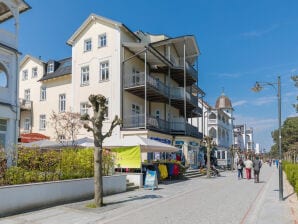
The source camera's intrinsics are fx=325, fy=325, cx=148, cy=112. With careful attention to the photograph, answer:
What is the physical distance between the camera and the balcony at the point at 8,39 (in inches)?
680

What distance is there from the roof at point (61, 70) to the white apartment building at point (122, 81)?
0.51ft

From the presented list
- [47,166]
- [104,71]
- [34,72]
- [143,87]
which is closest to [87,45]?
[104,71]

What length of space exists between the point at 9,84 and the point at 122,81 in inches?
419

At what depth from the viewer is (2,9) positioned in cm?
1989

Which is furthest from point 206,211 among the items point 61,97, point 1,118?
point 61,97

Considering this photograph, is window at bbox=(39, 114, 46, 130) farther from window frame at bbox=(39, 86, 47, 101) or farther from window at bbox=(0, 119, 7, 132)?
window at bbox=(0, 119, 7, 132)

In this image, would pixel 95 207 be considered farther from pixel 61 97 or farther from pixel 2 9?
pixel 61 97

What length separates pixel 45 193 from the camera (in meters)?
11.1

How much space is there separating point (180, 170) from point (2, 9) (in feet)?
51.6

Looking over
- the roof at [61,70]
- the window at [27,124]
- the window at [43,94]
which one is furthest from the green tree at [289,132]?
the window at [27,124]

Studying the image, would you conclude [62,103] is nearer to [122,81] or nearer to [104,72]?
[104,72]

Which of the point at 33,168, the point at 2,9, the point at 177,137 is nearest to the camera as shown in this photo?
the point at 33,168

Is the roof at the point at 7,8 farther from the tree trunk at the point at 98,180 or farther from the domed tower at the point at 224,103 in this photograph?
the domed tower at the point at 224,103

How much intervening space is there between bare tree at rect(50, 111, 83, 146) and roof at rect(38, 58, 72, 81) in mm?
5046
